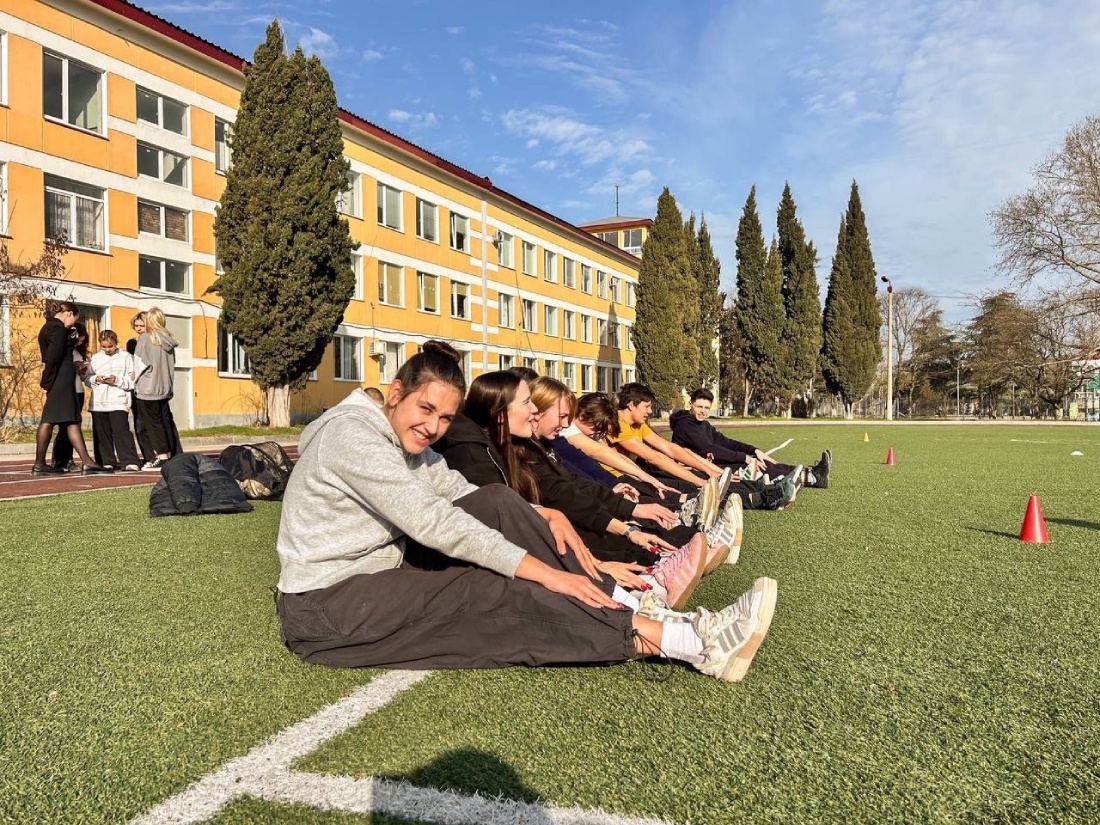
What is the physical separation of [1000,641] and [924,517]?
3703mm

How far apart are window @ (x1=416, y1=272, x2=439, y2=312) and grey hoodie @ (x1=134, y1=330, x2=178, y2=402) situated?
2066 centimetres

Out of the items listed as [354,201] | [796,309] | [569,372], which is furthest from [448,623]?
[796,309]

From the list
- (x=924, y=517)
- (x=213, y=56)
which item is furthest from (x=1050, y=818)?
(x=213, y=56)

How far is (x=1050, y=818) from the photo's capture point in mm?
1654

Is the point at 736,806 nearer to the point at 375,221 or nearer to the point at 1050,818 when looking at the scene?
the point at 1050,818

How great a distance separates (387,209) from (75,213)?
38.8 ft

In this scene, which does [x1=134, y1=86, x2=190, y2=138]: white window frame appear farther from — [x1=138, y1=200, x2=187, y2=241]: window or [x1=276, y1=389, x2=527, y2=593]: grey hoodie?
[x1=276, y1=389, x2=527, y2=593]: grey hoodie

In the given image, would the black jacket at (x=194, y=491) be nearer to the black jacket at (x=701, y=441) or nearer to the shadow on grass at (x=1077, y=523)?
the black jacket at (x=701, y=441)

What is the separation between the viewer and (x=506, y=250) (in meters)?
36.3

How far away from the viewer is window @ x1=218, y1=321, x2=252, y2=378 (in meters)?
21.3

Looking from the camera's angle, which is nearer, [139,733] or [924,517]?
[139,733]

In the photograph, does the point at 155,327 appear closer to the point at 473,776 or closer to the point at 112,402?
the point at 112,402

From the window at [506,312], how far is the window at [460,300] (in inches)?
105

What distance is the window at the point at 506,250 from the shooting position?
116 feet
